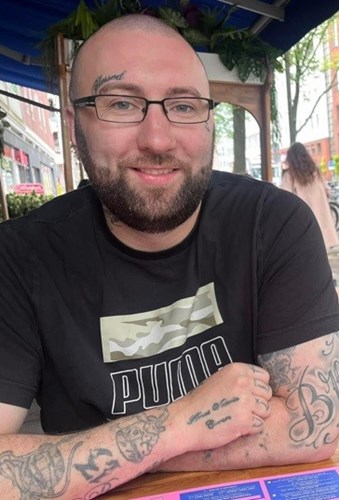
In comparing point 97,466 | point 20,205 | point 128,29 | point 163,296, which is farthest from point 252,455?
point 20,205

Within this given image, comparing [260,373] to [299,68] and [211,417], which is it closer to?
[211,417]

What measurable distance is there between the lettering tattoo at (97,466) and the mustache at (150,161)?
668mm

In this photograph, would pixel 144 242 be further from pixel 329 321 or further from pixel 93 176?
pixel 329 321

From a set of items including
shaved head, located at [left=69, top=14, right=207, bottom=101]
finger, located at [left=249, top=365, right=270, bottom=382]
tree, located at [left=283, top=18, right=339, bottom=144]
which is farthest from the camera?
tree, located at [left=283, top=18, right=339, bottom=144]

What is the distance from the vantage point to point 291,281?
3.93ft

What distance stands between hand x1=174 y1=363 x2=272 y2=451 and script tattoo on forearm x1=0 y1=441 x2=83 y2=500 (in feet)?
0.75

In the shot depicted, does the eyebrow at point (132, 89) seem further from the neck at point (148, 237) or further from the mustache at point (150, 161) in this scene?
the neck at point (148, 237)

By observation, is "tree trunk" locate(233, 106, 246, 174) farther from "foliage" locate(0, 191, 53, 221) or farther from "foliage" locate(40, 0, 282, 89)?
"foliage" locate(0, 191, 53, 221)

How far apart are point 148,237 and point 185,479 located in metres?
0.58

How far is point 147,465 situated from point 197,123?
83cm

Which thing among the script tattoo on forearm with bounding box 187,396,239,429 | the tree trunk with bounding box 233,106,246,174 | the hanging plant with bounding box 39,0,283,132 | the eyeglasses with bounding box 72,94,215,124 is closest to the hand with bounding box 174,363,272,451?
the script tattoo on forearm with bounding box 187,396,239,429

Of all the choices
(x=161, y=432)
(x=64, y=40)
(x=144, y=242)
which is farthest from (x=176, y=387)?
(x=64, y=40)

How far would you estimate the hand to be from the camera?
3.31 feet

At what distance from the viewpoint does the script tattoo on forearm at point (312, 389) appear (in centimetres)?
109
